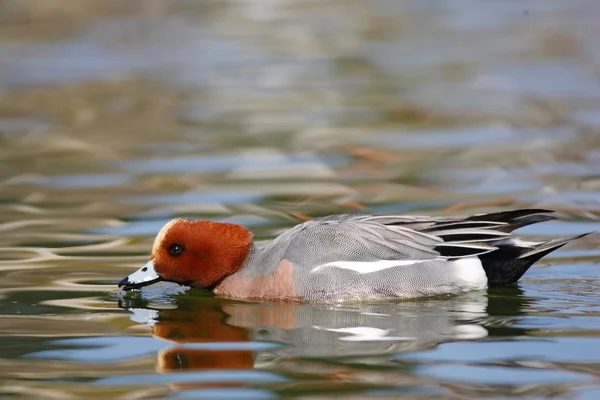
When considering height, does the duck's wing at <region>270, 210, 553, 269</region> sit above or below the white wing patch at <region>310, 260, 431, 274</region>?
above

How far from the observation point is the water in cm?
561

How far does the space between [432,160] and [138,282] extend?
432 centimetres

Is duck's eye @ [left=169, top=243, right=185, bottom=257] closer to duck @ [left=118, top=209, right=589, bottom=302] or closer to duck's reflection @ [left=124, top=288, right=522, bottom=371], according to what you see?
duck @ [left=118, top=209, right=589, bottom=302]

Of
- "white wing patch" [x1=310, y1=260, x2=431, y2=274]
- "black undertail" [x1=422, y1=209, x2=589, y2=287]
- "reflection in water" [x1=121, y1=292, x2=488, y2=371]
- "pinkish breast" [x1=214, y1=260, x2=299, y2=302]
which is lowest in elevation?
"reflection in water" [x1=121, y1=292, x2=488, y2=371]

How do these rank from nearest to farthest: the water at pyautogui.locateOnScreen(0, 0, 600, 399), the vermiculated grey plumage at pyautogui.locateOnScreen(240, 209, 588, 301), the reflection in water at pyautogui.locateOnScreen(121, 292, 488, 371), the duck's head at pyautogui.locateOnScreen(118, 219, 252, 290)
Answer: the water at pyautogui.locateOnScreen(0, 0, 600, 399) → the reflection in water at pyautogui.locateOnScreen(121, 292, 488, 371) → the vermiculated grey plumage at pyautogui.locateOnScreen(240, 209, 588, 301) → the duck's head at pyautogui.locateOnScreen(118, 219, 252, 290)

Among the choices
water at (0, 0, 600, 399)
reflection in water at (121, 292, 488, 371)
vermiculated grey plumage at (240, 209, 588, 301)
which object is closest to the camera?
water at (0, 0, 600, 399)

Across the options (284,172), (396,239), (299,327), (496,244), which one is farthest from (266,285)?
(284,172)

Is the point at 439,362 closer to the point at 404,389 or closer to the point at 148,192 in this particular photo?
the point at 404,389

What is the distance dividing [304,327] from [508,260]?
4.42ft

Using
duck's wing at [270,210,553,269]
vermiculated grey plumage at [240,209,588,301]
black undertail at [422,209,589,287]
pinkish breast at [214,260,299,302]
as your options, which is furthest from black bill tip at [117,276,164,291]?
black undertail at [422,209,589,287]

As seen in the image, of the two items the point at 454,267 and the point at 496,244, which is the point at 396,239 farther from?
the point at 496,244

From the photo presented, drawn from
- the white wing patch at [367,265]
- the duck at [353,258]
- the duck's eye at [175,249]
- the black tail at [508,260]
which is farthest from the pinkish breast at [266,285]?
the black tail at [508,260]

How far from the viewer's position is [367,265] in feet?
22.6

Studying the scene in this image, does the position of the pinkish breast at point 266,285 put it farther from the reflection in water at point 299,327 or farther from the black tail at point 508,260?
the black tail at point 508,260
